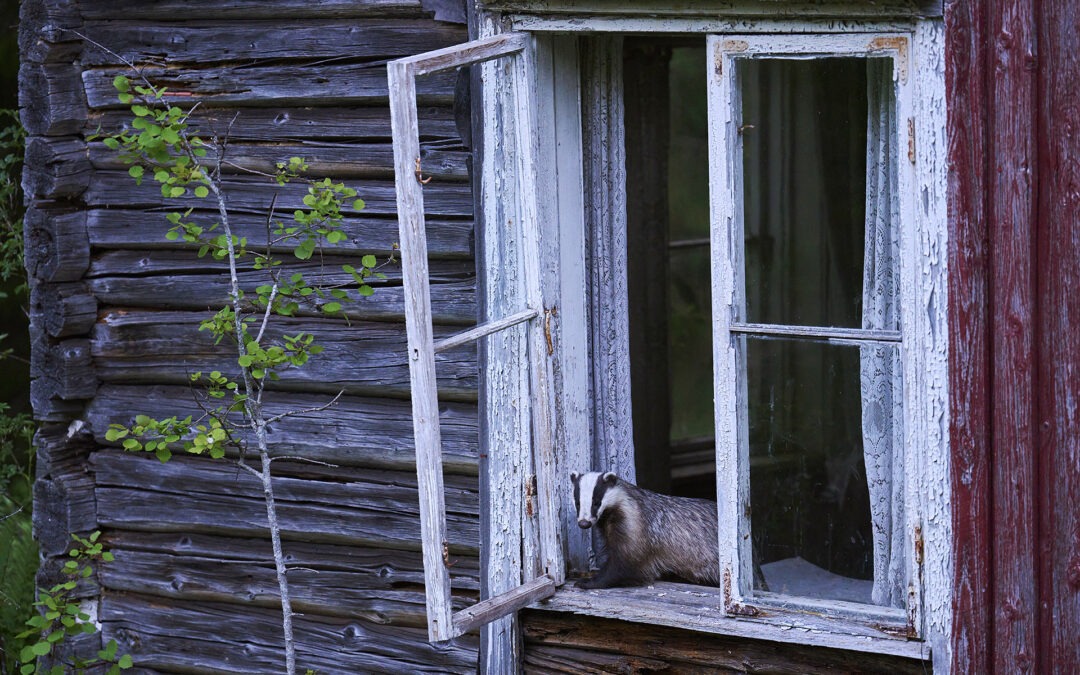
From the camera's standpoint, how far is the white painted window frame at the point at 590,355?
10.5ft

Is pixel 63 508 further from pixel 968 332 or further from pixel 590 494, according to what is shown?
pixel 968 332

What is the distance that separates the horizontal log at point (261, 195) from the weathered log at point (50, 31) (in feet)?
1.66

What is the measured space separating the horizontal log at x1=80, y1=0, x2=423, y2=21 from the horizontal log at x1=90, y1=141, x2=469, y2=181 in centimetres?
48

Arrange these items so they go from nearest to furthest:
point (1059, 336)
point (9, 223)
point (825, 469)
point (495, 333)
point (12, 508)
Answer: point (1059, 336)
point (495, 333)
point (825, 469)
point (9, 223)
point (12, 508)

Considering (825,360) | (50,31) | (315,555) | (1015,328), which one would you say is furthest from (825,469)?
(50,31)

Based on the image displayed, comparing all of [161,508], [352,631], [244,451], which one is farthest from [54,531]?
[352,631]

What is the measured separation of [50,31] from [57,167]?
55cm

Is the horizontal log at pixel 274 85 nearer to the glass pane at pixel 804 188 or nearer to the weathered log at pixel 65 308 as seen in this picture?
the weathered log at pixel 65 308

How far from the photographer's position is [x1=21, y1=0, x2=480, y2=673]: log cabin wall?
4.40 m

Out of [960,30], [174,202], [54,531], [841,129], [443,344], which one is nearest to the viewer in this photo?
[960,30]

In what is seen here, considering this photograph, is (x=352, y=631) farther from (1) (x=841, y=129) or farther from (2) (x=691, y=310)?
(2) (x=691, y=310)

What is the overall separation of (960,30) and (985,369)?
0.89m

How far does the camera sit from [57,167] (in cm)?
493

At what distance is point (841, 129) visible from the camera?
12.6ft
